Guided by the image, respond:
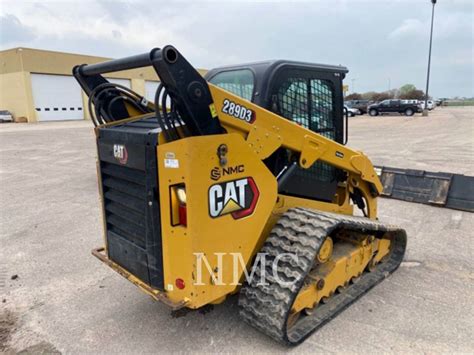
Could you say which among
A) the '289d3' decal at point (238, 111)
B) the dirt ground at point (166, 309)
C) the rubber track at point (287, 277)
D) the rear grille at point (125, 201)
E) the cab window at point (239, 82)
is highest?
the cab window at point (239, 82)

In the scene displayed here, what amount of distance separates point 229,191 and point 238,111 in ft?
1.88

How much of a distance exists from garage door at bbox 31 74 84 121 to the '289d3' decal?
40.3 m

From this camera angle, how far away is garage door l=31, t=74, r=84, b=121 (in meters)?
37.5

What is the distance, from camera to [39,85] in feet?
123

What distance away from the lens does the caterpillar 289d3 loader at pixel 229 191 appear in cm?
247

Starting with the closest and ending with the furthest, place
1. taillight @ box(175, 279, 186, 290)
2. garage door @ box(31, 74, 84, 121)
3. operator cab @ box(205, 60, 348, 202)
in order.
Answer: taillight @ box(175, 279, 186, 290) → operator cab @ box(205, 60, 348, 202) → garage door @ box(31, 74, 84, 121)

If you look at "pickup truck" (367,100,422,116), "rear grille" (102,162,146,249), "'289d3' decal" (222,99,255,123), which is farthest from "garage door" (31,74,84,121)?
"'289d3' decal" (222,99,255,123)

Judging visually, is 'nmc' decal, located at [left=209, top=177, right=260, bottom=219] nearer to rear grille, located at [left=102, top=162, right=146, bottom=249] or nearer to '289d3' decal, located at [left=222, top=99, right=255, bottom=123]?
'289d3' decal, located at [left=222, top=99, right=255, bottom=123]

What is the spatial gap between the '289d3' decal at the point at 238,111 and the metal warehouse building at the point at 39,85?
38.3 meters

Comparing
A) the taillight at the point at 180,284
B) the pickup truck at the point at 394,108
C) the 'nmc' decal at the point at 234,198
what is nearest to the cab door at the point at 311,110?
the 'nmc' decal at the point at 234,198

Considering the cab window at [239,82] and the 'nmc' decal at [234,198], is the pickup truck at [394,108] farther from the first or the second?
the 'nmc' decal at [234,198]

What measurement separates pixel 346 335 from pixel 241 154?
1.73 meters

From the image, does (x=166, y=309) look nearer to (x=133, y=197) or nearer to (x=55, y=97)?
(x=133, y=197)

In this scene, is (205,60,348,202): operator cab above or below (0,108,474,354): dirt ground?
above
